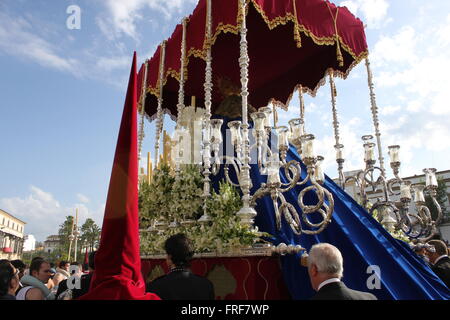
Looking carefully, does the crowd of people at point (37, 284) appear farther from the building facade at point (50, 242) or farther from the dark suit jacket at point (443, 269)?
the building facade at point (50, 242)

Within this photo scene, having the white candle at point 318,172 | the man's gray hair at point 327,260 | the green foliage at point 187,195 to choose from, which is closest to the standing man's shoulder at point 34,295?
the man's gray hair at point 327,260

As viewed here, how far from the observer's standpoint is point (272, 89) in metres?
10.2

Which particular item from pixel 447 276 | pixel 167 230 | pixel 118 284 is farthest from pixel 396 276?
pixel 118 284

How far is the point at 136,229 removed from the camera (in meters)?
2.01

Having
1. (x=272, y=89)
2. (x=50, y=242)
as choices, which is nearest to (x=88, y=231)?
(x=50, y=242)

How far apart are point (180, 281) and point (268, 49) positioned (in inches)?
270

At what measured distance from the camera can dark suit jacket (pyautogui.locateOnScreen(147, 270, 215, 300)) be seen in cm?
297

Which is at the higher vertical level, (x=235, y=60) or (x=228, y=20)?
(x=235, y=60)

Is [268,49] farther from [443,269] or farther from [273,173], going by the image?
[443,269]

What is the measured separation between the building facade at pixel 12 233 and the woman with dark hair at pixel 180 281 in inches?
3586

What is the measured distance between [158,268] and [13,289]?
3069 mm

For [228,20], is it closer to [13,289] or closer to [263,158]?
[263,158]

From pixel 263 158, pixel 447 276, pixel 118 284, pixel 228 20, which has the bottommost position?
pixel 447 276

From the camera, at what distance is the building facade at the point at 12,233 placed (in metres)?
81.2
